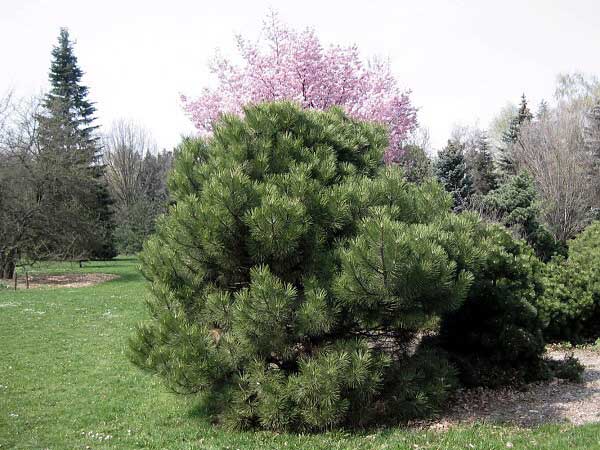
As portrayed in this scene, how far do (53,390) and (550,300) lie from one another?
23.5 ft

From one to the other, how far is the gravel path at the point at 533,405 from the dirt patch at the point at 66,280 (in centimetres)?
1778

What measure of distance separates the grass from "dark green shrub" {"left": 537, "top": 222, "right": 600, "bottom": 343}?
4.03 metres

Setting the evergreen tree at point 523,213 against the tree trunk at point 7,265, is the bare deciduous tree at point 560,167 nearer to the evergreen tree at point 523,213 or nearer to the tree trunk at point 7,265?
the evergreen tree at point 523,213

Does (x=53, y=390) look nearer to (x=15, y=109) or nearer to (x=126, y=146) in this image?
(x=15, y=109)

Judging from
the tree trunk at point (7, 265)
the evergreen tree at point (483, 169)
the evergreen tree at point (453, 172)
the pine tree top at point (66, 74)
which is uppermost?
the pine tree top at point (66, 74)

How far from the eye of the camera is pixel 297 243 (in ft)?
15.8

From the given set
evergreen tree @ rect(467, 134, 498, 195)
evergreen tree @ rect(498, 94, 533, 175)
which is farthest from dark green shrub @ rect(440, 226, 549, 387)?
evergreen tree @ rect(467, 134, 498, 195)

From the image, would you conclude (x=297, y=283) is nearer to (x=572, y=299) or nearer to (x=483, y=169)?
(x=572, y=299)

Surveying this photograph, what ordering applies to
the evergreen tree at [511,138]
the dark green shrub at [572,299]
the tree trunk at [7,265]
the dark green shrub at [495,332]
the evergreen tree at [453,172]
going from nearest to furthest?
the dark green shrub at [495,332] < the dark green shrub at [572,299] < the evergreen tree at [453,172] < the tree trunk at [7,265] < the evergreen tree at [511,138]

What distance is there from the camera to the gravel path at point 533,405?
5.16 metres

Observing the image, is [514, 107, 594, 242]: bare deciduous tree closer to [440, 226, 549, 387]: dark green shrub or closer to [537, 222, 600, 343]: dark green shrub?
[537, 222, 600, 343]: dark green shrub

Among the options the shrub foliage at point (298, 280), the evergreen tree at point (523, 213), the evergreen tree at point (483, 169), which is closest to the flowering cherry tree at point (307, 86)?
the evergreen tree at point (523, 213)

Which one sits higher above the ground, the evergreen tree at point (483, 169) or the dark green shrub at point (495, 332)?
the evergreen tree at point (483, 169)

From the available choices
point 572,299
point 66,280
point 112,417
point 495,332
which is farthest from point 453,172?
point 112,417
